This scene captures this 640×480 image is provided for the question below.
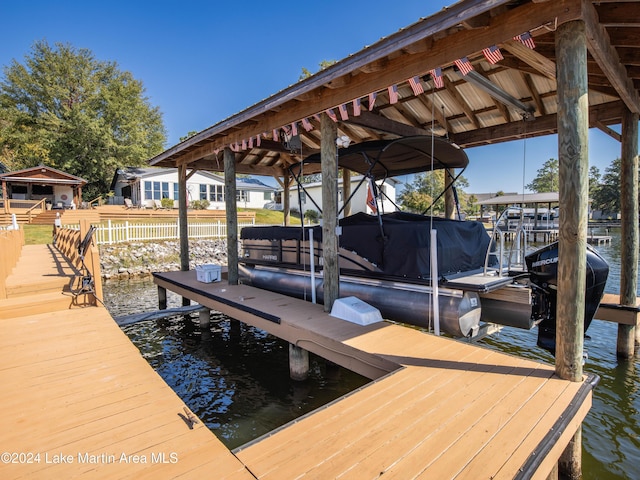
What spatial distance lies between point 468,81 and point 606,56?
140 cm

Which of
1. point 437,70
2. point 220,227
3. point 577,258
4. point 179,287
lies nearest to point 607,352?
point 577,258

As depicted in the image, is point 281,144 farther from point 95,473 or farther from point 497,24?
point 95,473

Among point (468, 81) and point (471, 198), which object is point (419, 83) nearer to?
point (468, 81)

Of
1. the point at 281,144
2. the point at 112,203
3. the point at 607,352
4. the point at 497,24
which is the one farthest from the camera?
the point at 112,203

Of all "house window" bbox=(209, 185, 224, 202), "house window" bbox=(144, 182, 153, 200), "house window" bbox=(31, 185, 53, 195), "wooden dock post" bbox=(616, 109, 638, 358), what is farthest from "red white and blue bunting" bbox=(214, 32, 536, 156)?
"house window" bbox=(31, 185, 53, 195)

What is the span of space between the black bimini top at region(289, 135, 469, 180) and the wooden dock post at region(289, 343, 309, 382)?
2701 mm

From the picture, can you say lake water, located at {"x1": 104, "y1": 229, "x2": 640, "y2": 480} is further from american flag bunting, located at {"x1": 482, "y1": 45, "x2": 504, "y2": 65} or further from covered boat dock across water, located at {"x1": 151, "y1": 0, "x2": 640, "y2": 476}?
american flag bunting, located at {"x1": 482, "y1": 45, "x2": 504, "y2": 65}

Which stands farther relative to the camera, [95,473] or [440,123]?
[440,123]

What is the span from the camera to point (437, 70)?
3408 mm

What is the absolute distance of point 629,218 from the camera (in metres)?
5.05

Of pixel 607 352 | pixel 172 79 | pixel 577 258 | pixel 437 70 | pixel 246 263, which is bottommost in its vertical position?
pixel 607 352

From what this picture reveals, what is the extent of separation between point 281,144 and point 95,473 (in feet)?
21.9

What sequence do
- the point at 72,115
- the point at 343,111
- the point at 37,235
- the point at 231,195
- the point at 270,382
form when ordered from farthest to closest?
1. the point at 72,115
2. the point at 37,235
3. the point at 231,195
4. the point at 270,382
5. the point at 343,111

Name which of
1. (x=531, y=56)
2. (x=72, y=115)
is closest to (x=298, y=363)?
(x=531, y=56)
